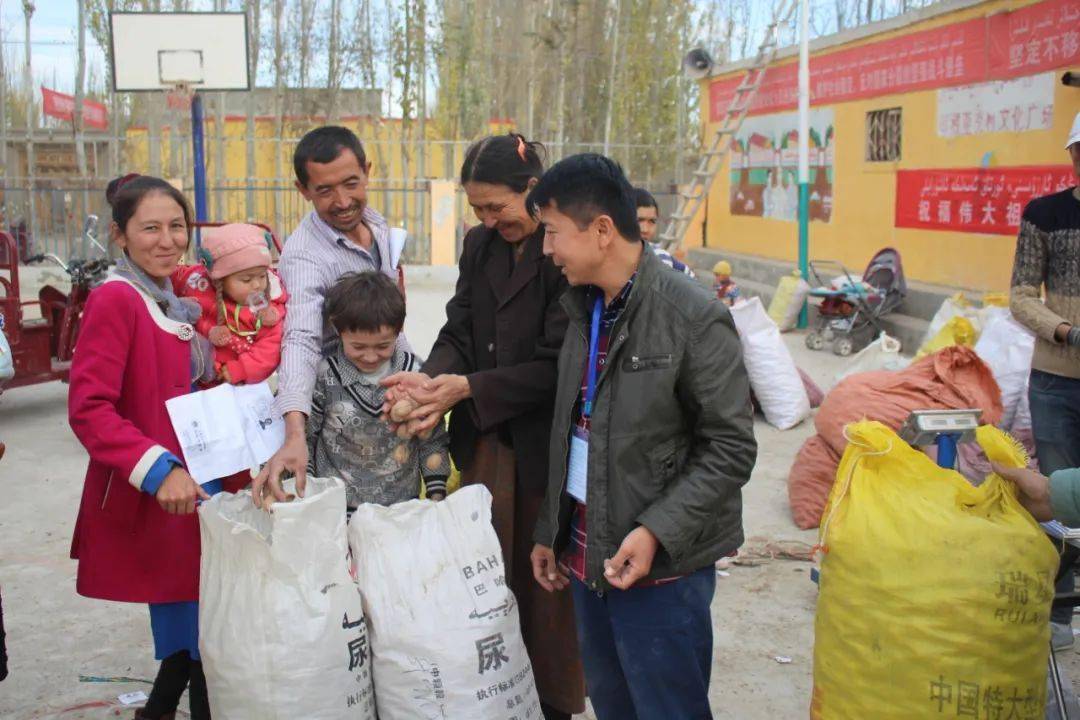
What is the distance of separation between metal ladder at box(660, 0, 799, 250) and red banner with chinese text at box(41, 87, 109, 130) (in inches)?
602

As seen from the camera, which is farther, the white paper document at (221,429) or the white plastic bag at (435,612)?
the white paper document at (221,429)

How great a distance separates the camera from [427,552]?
93.7 inches

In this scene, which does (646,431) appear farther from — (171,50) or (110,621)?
(171,50)

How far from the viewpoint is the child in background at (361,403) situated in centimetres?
248

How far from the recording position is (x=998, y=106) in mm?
9070

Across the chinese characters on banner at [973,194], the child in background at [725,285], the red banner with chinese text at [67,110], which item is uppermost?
the red banner with chinese text at [67,110]

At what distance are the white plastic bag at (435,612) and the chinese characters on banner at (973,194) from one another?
282 inches

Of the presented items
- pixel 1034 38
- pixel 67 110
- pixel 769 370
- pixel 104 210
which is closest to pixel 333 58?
pixel 104 210

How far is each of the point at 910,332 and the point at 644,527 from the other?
7774 mm

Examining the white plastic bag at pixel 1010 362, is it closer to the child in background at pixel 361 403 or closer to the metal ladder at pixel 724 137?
the child in background at pixel 361 403

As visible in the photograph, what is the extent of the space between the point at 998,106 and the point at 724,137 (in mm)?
5677

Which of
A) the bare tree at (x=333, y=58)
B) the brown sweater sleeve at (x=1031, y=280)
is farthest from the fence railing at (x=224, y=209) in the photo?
the brown sweater sleeve at (x=1031, y=280)

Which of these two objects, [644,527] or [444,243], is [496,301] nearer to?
[644,527]

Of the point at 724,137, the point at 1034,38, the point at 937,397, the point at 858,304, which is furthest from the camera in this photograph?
the point at 724,137
